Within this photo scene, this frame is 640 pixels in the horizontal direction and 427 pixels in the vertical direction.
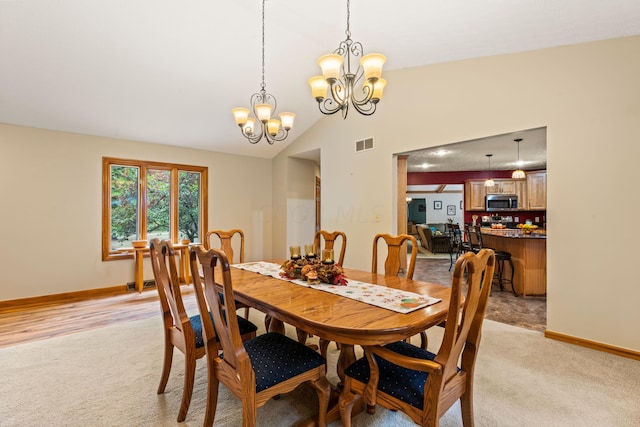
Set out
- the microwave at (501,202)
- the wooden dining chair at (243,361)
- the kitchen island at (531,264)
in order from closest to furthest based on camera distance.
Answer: the wooden dining chair at (243,361) < the kitchen island at (531,264) < the microwave at (501,202)

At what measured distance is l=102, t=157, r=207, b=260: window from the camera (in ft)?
15.0

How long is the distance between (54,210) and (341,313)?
15.1 feet

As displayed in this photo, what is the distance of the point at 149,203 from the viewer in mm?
4910

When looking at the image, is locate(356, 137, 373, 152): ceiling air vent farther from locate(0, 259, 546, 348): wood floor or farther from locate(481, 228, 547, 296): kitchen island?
locate(0, 259, 546, 348): wood floor

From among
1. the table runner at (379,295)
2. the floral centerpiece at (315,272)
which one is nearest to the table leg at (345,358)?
the table runner at (379,295)

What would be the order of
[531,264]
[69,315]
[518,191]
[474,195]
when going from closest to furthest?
[69,315], [531,264], [518,191], [474,195]

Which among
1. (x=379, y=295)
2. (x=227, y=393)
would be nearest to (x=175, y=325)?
(x=227, y=393)

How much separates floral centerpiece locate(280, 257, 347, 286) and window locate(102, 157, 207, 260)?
369 cm

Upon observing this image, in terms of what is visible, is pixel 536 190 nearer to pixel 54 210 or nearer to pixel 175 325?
pixel 175 325

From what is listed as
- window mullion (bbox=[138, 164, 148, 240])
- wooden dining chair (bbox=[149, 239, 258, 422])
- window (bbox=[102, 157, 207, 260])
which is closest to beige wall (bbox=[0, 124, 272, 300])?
window (bbox=[102, 157, 207, 260])

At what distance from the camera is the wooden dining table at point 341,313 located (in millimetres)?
1300

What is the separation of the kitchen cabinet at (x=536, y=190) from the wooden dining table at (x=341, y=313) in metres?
7.53

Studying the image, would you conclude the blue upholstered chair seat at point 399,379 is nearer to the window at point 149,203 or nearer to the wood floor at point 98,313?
the wood floor at point 98,313

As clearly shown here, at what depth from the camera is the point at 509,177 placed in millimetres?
8242
